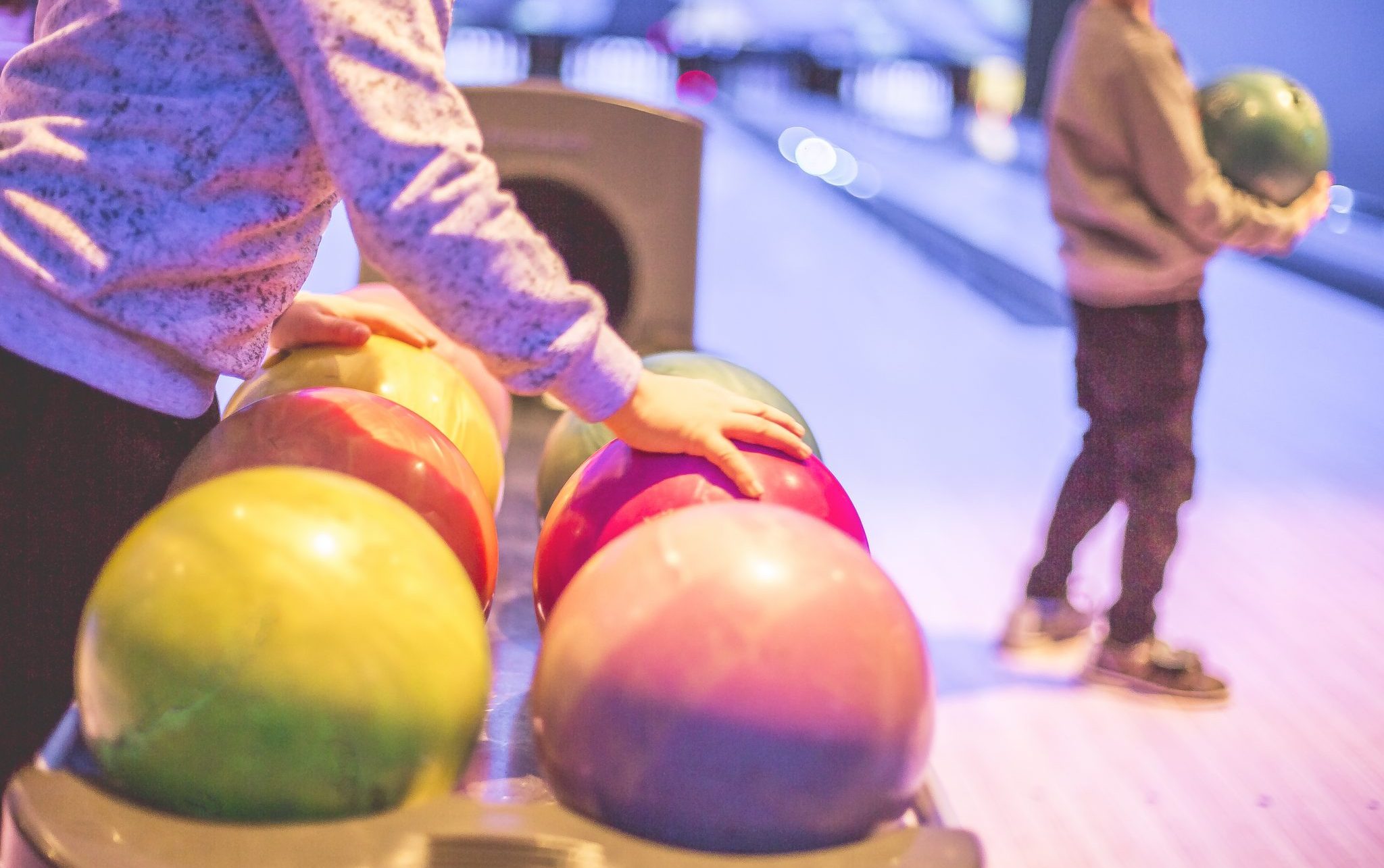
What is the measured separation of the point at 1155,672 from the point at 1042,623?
0.21 meters

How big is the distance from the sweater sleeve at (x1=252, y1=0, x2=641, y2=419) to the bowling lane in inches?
18.4

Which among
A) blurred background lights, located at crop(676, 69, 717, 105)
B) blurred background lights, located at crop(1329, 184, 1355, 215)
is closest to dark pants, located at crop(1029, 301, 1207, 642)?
blurred background lights, located at crop(1329, 184, 1355, 215)

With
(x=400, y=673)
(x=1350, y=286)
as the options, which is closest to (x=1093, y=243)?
(x=400, y=673)

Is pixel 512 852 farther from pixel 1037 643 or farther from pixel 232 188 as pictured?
pixel 1037 643

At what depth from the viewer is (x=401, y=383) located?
1336mm

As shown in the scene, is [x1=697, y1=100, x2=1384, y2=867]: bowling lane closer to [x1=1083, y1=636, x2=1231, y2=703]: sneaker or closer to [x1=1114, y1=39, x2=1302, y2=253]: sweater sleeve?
[x1=1083, y1=636, x2=1231, y2=703]: sneaker

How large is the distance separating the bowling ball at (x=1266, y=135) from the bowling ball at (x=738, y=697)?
4.37ft

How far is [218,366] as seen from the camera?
0.93 metres

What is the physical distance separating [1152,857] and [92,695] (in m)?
1.25

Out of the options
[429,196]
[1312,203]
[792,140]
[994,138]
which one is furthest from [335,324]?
[994,138]

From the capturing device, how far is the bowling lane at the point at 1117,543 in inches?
64.9

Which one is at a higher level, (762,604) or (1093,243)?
(762,604)

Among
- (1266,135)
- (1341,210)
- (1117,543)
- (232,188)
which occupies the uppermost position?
(232,188)

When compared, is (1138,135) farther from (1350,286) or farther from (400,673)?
(1350,286)
